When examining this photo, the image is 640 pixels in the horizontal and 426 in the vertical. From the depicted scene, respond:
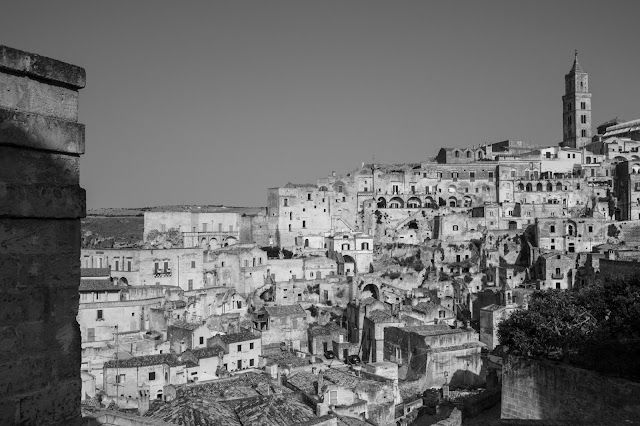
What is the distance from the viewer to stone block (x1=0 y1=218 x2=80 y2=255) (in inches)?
149

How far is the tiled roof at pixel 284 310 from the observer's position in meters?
38.1

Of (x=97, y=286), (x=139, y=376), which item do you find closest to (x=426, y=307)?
(x=139, y=376)

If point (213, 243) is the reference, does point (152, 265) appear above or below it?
below

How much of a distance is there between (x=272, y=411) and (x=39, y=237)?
18324 millimetres

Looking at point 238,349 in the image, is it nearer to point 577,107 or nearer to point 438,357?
point 438,357

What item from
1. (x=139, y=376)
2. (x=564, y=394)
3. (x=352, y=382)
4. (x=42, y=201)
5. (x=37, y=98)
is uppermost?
(x=37, y=98)

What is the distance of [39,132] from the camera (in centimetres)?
396

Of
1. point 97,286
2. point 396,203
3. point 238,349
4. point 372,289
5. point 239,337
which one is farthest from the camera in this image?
point 396,203

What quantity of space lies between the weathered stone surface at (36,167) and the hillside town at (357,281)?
438 centimetres

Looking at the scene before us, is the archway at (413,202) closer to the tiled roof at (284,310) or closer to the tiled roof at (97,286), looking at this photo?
the tiled roof at (284,310)

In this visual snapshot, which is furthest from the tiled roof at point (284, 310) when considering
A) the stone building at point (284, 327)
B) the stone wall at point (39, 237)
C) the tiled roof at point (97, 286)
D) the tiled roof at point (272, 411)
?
the stone wall at point (39, 237)

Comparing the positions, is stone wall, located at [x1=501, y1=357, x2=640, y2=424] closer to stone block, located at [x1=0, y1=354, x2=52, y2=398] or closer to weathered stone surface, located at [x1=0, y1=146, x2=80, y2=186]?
stone block, located at [x1=0, y1=354, x2=52, y2=398]

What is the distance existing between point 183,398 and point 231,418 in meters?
2.52

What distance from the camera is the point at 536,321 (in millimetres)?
17828
